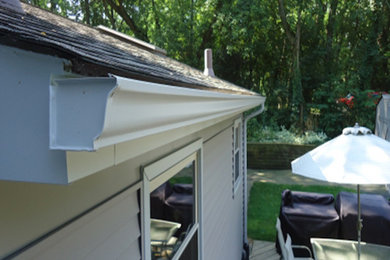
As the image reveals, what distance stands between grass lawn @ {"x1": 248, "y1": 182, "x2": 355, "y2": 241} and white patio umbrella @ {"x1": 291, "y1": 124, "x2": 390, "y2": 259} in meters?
3.55

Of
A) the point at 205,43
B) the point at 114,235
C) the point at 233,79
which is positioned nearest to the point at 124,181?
the point at 114,235

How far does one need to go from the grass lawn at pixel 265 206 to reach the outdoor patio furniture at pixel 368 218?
1.94m

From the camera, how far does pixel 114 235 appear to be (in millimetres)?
1389

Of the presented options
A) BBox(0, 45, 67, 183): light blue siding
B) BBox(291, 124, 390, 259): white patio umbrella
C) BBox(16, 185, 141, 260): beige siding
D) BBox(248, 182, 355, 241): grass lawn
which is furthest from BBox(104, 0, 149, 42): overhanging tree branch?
BBox(0, 45, 67, 183): light blue siding

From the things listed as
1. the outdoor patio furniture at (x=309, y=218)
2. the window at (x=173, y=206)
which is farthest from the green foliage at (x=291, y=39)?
the window at (x=173, y=206)

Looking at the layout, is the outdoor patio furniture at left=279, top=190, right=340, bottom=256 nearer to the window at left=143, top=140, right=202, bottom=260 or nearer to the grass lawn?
the grass lawn

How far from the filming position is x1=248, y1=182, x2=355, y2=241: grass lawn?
7501 millimetres

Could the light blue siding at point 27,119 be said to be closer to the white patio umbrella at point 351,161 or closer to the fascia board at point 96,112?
the fascia board at point 96,112

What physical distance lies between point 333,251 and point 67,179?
5250 mm

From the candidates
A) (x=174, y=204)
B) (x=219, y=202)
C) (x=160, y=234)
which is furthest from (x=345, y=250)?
(x=160, y=234)

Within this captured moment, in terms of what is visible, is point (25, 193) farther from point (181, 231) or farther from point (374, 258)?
point (374, 258)

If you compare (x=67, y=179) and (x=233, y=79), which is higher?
(x=233, y=79)

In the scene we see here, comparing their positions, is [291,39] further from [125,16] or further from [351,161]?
[351,161]

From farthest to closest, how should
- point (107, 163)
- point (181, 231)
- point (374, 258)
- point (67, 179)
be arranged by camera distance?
point (374, 258)
point (181, 231)
point (107, 163)
point (67, 179)
